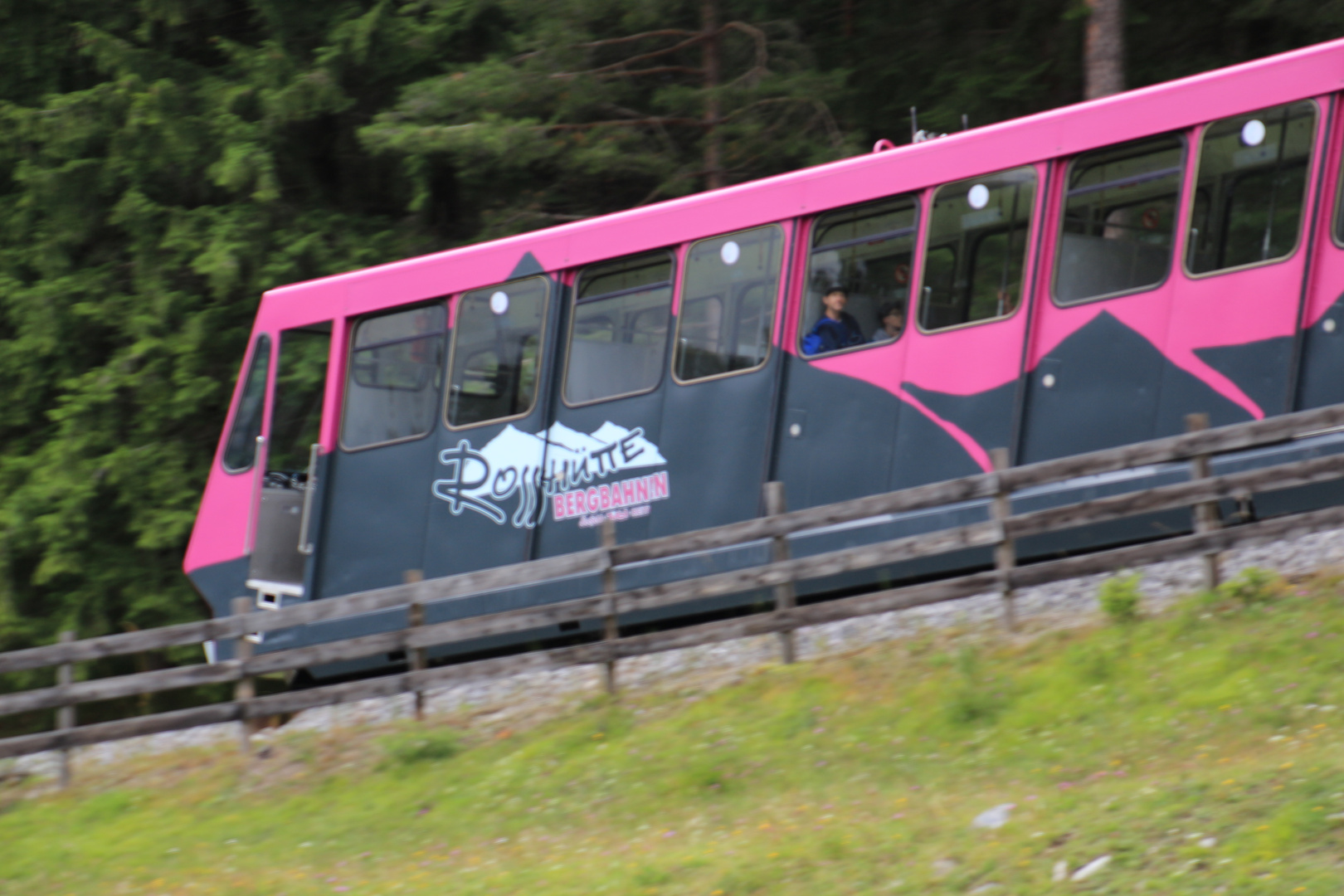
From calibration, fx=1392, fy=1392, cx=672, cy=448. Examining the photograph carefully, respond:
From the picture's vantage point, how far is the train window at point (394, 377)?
36.7ft

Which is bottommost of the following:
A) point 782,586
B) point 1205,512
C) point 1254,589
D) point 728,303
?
point 782,586

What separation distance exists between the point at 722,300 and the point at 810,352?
79 centimetres

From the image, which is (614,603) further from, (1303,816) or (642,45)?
(642,45)

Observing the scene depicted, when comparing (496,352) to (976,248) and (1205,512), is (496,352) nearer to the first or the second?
(976,248)

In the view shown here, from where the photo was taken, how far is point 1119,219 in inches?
352

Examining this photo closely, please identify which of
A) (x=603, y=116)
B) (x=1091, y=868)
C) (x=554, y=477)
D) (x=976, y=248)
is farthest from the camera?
(x=603, y=116)

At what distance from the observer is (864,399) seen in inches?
380

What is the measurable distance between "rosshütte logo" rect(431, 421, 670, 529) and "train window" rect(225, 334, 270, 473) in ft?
6.20

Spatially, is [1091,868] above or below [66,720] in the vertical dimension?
above

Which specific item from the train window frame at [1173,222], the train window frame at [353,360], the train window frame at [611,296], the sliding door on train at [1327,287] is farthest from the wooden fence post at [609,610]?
the sliding door on train at [1327,287]

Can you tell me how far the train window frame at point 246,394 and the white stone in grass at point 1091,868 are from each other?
8301 mm

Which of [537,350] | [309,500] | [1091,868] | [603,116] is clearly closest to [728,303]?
[537,350]

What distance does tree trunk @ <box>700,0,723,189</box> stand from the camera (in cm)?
1534

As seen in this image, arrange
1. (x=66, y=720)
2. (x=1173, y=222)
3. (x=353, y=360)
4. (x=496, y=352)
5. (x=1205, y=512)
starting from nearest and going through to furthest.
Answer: (x=1205, y=512), (x=1173, y=222), (x=66, y=720), (x=496, y=352), (x=353, y=360)
